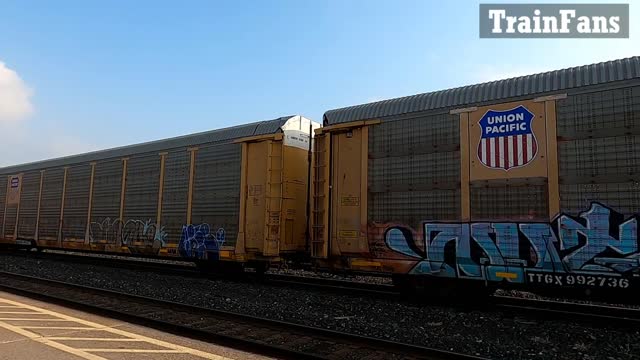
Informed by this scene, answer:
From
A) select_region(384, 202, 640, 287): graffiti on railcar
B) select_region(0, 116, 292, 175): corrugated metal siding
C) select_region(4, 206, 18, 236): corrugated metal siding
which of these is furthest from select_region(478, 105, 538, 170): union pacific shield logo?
select_region(4, 206, 18, 236): corrugated metal siding

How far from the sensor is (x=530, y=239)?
711 centimetres

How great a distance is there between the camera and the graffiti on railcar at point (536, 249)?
6414mm

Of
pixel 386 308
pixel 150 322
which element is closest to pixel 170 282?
pixel 150 322

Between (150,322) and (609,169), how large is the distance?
7.45 m

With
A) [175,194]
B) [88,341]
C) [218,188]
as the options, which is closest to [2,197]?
[175,194]

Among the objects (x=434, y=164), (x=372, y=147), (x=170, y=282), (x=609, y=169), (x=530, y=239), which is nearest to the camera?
(x=609, y=169)

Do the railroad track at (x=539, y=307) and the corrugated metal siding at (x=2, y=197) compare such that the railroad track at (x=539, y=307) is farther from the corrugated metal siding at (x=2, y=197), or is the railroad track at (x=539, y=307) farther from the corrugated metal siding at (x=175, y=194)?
the corrugated metal siding at (x=2, y=197)

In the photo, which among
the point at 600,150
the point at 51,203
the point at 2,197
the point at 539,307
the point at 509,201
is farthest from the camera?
the point at 2,197

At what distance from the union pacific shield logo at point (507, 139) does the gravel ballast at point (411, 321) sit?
265 centimetres

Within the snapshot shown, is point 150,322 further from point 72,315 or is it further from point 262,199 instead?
point 262,199

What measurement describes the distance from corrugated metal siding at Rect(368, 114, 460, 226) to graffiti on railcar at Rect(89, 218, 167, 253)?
23.1 feet

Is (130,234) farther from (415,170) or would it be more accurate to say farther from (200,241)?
(415,170)

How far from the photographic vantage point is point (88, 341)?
5992 millimetres

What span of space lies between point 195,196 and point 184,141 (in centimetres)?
183
